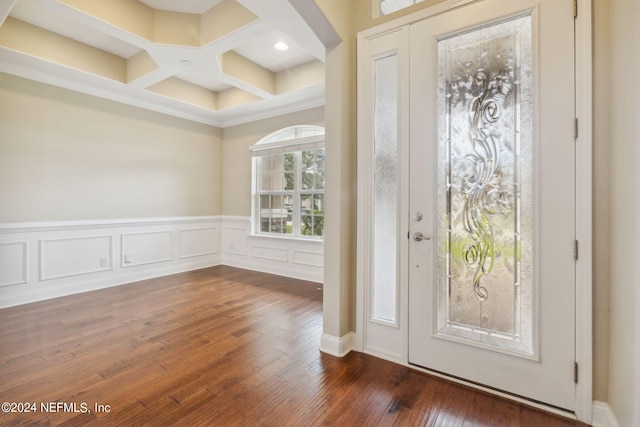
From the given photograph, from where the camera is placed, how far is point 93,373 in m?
1.96

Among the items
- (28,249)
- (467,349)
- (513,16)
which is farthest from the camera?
(28,249)

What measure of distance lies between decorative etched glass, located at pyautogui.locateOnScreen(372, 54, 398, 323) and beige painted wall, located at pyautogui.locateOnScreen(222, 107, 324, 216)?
2.78 metres

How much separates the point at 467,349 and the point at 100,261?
457 centimetres

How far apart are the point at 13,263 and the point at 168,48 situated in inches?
120

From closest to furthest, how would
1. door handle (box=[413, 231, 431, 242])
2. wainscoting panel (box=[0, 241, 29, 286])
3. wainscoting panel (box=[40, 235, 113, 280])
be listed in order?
1. door handle (box=[413, 231, 431, 242])
2. wainscoting panel (box=[0, 241, 29, 286])
3. wainscoting panel (box=[40, 235, 113, 280])

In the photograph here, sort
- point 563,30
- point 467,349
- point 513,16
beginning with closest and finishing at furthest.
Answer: point 563,30
point 513,16
point 467,349

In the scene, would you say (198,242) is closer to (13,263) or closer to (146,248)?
(146,248)

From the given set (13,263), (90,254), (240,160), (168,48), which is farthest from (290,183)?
(13,263)

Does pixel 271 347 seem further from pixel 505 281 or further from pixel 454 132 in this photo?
pixel 454 132

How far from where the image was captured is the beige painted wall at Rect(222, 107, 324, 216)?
4.96m

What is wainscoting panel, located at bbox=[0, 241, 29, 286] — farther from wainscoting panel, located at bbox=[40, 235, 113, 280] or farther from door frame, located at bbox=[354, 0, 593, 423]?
door frame, located at bbox=[354, 0, 593, 423]

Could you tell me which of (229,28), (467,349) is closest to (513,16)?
(467,349)

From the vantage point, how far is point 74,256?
12.3ft

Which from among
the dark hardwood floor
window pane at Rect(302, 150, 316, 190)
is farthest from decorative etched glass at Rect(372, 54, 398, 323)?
window pane at Rect(302, 150, 316, 190)
